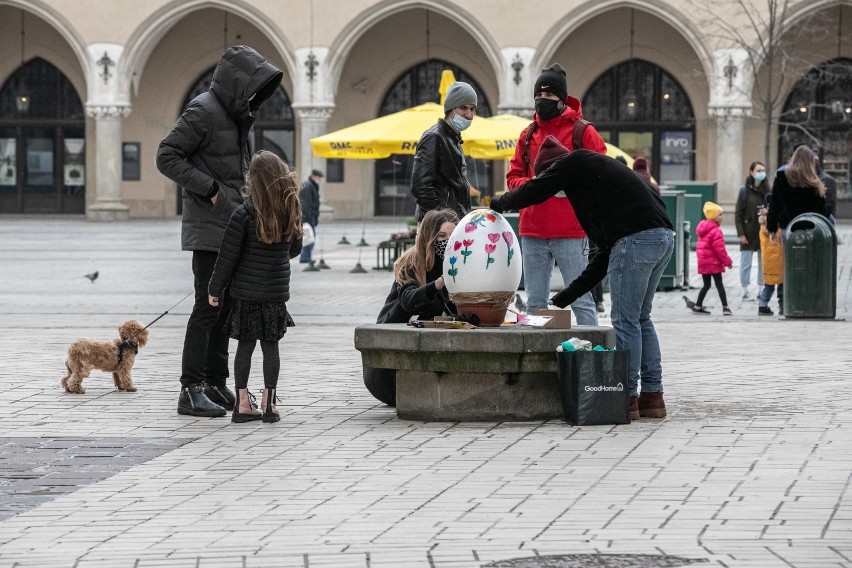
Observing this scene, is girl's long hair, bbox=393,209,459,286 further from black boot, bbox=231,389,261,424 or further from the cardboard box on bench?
black boot, bbox=231,389,261,424

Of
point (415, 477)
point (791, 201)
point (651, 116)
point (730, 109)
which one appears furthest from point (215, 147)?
point (651, 116)

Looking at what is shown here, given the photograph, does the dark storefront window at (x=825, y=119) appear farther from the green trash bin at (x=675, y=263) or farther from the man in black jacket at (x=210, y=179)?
the man in black jacket at (x=210, y=179)

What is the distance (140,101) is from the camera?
133 ft

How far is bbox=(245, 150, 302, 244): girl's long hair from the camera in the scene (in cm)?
805

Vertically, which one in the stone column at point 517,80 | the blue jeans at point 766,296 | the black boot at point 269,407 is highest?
the stone column at point 517,80

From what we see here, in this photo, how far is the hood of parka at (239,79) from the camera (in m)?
8.53

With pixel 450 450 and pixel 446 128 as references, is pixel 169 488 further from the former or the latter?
pixel 446 128

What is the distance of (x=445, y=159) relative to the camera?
9438mm

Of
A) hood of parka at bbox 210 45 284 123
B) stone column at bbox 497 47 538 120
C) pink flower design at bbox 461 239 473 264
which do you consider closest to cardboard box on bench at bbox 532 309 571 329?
pink flower design at bbox 461 239 473 264

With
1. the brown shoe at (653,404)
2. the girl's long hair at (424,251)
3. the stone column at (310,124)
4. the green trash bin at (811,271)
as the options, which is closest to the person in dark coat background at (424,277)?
the girl's long hair at (424,251)

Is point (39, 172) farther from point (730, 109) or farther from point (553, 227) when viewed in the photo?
point (553, 227)

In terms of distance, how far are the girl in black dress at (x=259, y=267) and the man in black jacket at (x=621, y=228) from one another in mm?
1074

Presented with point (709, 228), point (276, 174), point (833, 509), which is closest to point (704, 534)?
point (833, 509)

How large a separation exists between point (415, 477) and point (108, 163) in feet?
108
